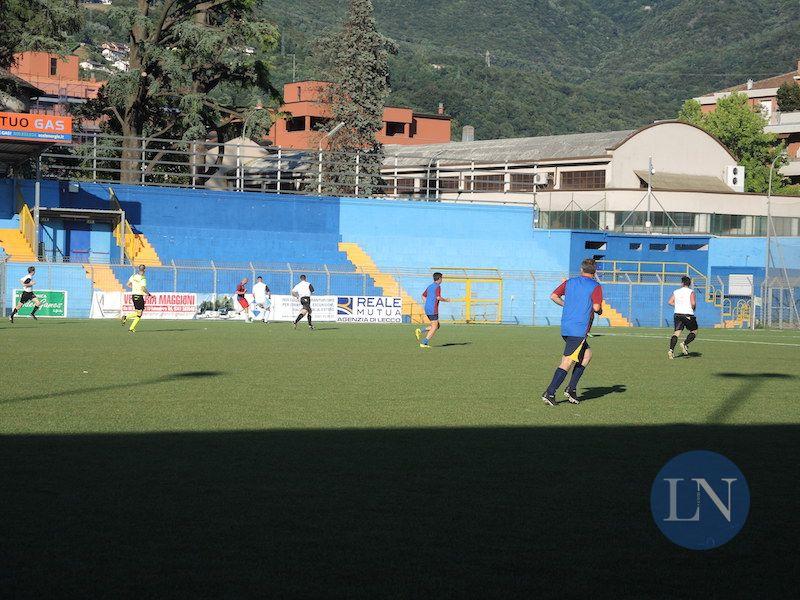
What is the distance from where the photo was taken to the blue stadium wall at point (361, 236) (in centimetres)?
4866

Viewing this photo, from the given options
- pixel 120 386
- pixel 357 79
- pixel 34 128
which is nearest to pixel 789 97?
pixel 357 79

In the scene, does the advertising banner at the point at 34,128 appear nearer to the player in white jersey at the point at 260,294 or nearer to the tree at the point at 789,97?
the player in white jersey at the point at 260,294

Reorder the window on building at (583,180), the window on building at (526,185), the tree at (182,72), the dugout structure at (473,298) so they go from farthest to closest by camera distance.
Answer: the window on building at (526,185) → the window on building at (583,180) → the tree at (182,72) → the dugout structure at (473,298)

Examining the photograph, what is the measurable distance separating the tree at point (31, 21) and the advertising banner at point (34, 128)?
48.9 ft

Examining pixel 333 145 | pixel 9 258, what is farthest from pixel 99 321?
pixel 333 145

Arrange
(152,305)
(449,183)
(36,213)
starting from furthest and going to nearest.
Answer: (449,183) → (36,213) → (152,305)

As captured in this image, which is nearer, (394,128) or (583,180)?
(583,180)

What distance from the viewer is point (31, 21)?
5791cm

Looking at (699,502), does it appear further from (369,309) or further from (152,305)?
(369,309)

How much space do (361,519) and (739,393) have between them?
37.2ft

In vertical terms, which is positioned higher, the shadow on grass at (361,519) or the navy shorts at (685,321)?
the navy shorts at (685,321)

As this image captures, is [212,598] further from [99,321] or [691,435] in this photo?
[99,321]

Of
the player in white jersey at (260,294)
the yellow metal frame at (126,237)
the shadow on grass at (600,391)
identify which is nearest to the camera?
the shadow on grass at (600,391)

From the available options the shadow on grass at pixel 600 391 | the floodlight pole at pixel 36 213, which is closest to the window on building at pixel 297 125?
the floodlight pole at pixel 36 213
